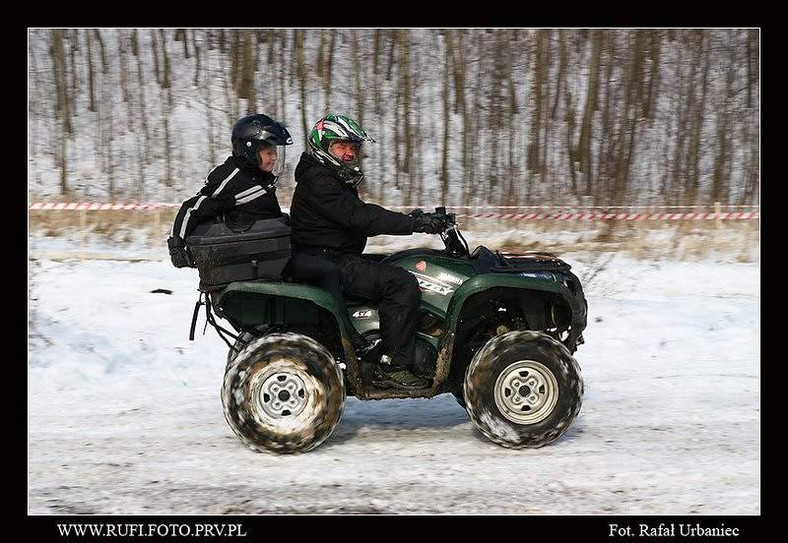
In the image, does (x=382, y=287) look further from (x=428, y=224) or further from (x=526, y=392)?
(x=526, y=392)

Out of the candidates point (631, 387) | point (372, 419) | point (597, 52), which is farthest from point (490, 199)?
point (372, 419)

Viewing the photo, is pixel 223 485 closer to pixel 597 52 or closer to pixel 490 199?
pixel 490 199

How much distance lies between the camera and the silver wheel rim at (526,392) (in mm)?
7047

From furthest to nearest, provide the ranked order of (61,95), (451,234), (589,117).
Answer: (61,95) → (589,117) → (451,234)

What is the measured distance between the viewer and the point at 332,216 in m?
7.12

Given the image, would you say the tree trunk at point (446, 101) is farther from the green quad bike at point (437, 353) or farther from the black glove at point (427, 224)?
the black glove at point (427, 224)

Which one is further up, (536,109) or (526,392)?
(536,109)

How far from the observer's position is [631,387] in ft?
30.2

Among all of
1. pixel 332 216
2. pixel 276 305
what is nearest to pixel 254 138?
pixel 332 216

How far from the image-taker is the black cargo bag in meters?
6.88

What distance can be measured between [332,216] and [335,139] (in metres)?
0.56

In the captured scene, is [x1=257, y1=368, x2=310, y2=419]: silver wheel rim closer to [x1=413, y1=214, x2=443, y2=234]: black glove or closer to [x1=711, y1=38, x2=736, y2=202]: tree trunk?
[x1=413, y1=214, x2=443, y2=234]: black glove

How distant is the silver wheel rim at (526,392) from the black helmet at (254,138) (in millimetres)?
2260

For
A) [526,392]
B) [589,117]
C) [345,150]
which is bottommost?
[526,392]
